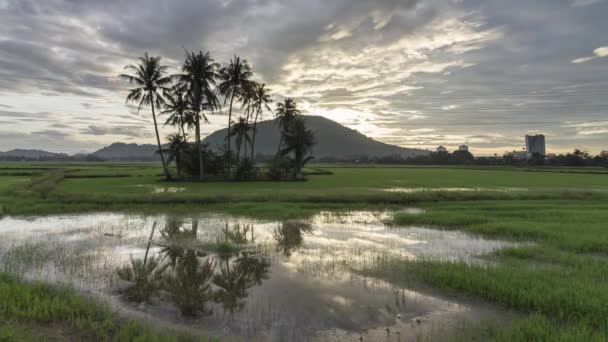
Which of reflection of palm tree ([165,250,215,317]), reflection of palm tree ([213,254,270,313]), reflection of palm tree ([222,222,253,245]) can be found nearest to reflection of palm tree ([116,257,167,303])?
reflection of palm tree ([165,250,215,317])

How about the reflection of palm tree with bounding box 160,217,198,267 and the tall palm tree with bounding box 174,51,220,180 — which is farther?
the tall palm tree with bounding box 174,51,220,180

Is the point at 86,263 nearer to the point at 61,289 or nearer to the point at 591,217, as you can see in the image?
the point at 61,289

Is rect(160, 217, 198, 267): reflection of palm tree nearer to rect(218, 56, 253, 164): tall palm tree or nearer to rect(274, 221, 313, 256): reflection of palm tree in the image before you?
rect(274, 221, 313, 256): reflection of palm tree

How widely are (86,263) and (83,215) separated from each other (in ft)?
34.6

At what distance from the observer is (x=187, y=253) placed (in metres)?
10.8

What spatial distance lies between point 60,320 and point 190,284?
2695mm

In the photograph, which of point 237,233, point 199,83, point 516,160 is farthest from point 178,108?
point 516,160

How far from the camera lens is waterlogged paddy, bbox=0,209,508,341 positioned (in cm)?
605

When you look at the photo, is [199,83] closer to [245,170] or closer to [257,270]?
[245,170]

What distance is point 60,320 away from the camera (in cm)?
594

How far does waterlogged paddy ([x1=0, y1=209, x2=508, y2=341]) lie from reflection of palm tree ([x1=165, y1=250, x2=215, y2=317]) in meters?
0.03

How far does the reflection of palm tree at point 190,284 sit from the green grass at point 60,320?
44.8 inches

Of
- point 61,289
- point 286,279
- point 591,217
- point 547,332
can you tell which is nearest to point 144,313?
point 61,289

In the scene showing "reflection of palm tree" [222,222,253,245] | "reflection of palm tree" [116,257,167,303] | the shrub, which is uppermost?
the shrub
